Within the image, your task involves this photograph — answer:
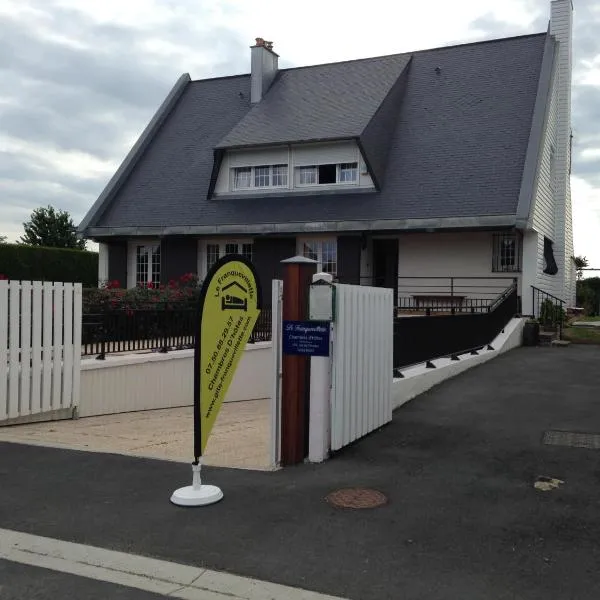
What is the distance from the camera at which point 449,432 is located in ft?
25.0

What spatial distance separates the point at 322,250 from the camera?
70.7 ft

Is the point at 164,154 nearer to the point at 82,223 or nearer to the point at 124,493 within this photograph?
the point at 82,223

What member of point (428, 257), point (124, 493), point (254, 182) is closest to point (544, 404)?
point (124, 493)

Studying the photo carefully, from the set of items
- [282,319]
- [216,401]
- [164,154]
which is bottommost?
[216,401]

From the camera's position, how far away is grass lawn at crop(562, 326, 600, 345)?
58.4 feet

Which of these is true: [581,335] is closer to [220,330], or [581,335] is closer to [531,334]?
[531,334]

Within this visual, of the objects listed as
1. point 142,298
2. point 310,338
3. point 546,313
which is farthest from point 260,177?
point 310,338

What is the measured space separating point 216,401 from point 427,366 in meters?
5.78

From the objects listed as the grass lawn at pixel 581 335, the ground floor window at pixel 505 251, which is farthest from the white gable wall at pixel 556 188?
the grass lawn at pixel 581 335

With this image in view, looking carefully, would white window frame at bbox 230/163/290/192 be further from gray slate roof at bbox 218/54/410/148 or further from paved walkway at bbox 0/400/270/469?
paved walkway at bbox 0/400/270/469

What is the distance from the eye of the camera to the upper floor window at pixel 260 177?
73.8 ft

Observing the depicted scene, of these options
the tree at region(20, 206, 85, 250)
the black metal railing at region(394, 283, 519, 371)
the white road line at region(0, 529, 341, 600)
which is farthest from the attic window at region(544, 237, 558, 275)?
the tree at region(20, 206, 85, 250)

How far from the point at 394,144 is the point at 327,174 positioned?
8.15 ft

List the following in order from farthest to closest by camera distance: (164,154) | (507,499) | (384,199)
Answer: (164,154) → (384,199) → (507,499)
